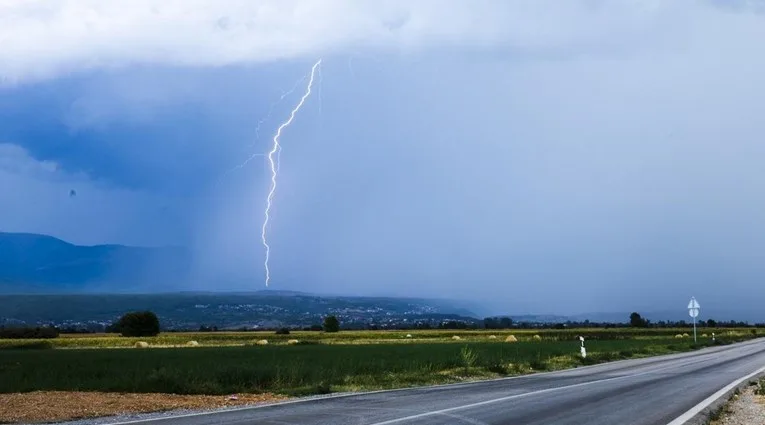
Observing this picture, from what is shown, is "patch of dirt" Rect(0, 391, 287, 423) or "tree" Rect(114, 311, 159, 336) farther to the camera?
"tree" Rect(114, 311, 159, 336)

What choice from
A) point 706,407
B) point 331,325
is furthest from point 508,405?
point 331,325

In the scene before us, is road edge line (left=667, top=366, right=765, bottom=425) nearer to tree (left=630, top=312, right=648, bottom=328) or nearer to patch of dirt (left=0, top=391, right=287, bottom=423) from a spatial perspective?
patch of dirt (left=0, top=391, right=287, bottom=423)

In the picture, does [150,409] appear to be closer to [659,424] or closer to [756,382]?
[659,424]

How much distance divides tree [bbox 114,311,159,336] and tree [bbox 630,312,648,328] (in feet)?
272

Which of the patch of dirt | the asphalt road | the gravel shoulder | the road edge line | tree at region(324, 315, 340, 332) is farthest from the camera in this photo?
tree at region(324, 315, 340, 332)

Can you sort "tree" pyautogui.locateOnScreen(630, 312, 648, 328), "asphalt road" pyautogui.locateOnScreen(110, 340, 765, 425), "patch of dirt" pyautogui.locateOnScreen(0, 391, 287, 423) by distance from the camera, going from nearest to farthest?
1. "asphalt road" pyautogui.locateOnScreen(110, 340, 765, 425)
2. "patch of dirt" pyautogui.locateOnScreen(0, 391, 287, 423)
3. "tree" pyautogui.locateOnScreen(630, 312, 648, 328)

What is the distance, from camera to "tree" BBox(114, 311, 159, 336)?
95250mm

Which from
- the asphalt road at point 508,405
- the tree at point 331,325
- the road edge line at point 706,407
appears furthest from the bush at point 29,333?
the road edge line at point 706,407

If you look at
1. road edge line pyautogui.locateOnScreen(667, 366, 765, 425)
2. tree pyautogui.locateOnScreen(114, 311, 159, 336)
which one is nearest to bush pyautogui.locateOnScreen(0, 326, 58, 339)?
tree pyautogui.locateOnScreen(114, 311, 159, 336)

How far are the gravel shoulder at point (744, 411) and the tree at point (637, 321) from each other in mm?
123273

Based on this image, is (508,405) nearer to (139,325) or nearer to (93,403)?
(93,403)

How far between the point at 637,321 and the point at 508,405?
131138 millimetres

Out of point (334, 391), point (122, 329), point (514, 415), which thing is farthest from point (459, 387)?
point (122, 329)

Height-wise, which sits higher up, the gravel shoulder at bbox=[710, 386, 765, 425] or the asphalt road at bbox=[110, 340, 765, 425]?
the gravel shoulder at bbox=[710, 386, 765, 425]
